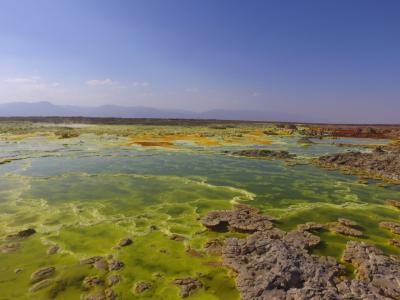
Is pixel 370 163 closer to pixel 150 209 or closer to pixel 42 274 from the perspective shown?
pixel 150 209

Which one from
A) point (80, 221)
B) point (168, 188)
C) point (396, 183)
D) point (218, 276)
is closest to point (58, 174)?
point (168, 188)

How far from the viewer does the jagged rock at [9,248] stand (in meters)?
16.9

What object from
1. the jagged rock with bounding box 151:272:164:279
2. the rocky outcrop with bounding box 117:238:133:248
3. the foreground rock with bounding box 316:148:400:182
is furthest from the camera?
the foreground rock with bounding box 316:148:400:182

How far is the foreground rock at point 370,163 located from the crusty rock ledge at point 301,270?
25.2m

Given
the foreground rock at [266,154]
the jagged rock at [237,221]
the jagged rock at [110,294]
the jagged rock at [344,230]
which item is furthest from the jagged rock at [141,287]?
the foreground rock at [266,154]

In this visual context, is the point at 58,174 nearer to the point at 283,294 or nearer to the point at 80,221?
the point at 80,221

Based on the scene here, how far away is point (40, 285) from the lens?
13648 mm

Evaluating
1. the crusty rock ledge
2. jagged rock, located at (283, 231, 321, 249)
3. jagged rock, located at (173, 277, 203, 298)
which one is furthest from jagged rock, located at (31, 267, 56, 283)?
jagged rock, located at (283, 231, 321, 249)

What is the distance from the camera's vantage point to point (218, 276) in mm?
14711

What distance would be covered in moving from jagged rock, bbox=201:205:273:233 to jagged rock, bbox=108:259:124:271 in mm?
6718

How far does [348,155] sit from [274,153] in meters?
11.8

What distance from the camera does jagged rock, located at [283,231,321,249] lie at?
17.6 metres

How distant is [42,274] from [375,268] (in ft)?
54.0

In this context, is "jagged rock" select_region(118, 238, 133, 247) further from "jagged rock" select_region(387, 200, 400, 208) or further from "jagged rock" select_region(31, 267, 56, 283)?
"jagged rock" select_region(387, 200, 400, 208)
